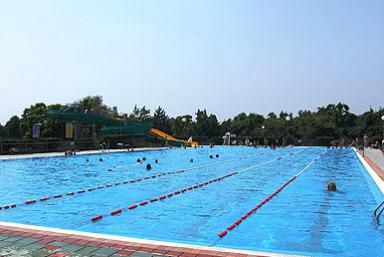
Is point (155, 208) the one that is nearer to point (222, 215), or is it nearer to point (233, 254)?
point (222, 215)

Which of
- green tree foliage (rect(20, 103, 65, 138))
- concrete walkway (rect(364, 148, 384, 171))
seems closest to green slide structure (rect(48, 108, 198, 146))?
green tree foliage (rect(20, 103, 65, 138))

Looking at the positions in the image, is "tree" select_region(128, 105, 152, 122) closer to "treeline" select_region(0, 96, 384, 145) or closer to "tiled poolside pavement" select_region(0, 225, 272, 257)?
"treeline" select_region(0, 96, 384, 145)

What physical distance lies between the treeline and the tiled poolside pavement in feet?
135

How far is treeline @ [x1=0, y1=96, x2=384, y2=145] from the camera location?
52975 millimetres

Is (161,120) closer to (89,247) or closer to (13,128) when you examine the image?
(13,128)

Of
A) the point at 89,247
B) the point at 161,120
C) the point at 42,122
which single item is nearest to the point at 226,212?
the point at 89,247

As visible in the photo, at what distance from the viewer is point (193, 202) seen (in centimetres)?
977

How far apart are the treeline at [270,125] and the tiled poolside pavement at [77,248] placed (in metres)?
41.2

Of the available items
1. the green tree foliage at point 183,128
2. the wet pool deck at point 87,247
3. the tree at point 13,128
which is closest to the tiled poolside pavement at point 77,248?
the wet pool deck at point 87,247

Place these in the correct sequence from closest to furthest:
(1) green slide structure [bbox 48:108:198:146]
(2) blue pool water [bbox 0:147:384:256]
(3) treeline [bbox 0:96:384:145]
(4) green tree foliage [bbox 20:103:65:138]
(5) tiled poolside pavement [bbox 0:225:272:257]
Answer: (5) tiled poolside pavement [bbox 0:225:272:257] → (2) blue pool water [bbox 0:147:384:256] → (1) green slide structure [bbox 48:108:198:146] → (4) green tree foliage [bbox 20:103:65:138] → (3) treeline [bbox 0:96:384:145]

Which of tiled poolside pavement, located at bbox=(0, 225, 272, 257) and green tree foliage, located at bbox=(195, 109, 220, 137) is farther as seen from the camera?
green tree foliage, located at bbox=(195, 109, 220, 137)

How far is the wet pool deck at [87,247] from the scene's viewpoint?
14.4 ft

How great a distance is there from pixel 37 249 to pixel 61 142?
28501mm

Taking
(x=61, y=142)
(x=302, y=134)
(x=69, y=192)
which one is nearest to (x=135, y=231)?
(x=69, y=192)
